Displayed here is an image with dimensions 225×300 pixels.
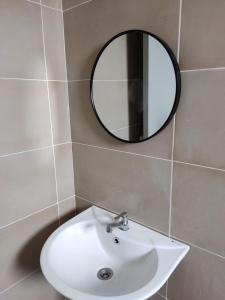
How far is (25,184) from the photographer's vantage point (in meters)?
1.13

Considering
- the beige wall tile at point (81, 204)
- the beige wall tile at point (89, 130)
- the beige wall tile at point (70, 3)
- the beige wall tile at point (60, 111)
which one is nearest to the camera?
the beige wall tile at point (89, 130)

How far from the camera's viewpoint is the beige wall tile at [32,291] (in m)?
1.19

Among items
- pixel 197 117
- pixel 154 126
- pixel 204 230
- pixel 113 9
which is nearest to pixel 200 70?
pixel 197 117

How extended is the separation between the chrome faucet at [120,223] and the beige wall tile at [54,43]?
773mm

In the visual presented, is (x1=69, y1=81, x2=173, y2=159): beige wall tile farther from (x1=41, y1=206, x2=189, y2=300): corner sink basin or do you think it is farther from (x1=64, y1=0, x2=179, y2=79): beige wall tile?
(x1=41, y1=206, x2=189, y2=300): corner sink basin

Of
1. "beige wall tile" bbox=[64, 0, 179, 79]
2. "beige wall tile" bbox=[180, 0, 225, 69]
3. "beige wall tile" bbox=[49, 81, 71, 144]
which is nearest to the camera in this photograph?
"beige wall tile" bbox=[180, 0, 225, 69]

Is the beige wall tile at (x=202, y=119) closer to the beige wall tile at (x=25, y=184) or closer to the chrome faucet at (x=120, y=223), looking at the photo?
the chrome faucet at (x=120, y=223)

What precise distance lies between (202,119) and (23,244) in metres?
1.07

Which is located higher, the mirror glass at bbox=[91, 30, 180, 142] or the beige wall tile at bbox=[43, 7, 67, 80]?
the beige wall tile at bbox=[43, 7, 67, 80]

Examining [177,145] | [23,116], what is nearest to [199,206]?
[177,145]

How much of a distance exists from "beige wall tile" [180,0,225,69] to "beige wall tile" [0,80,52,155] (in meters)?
0.70

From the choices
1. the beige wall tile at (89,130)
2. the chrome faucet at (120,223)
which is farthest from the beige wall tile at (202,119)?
the chrome faucet at (120,223)

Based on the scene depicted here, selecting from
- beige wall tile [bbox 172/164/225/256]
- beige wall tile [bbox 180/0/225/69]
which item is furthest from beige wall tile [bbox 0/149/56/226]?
beige wall tile [bbox 180/0/225/69]

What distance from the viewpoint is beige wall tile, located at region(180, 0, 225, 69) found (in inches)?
27.5
